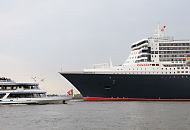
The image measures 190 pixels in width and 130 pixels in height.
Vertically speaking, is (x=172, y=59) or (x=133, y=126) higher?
(x=172, y=59)

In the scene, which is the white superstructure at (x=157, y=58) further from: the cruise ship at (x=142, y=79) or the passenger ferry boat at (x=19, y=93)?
the passenger ferry boat at (x=19, y=93)

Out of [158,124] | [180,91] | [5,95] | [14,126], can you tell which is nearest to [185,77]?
[180,91]

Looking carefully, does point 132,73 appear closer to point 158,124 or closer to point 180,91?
point 180,91

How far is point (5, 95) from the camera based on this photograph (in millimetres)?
55812

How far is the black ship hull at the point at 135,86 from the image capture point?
218ft

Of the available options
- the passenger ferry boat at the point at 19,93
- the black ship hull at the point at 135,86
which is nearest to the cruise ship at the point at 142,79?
the black ship hull at the point at 135,86

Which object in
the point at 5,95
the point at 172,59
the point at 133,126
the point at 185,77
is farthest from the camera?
the point at 172,59

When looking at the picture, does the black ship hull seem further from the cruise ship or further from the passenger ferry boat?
the passenger ferry boat

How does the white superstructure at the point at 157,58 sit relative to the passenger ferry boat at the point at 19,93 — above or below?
above

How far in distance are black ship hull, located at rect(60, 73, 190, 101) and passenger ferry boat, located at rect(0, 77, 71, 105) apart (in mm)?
12507

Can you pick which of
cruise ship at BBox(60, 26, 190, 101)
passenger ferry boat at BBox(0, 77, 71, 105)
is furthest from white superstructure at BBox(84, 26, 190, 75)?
passenger ferry boat at BBox(0, 77, 71, 105)

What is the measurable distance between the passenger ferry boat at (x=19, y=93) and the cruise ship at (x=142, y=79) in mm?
12662

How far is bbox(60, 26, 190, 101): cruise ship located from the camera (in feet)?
218

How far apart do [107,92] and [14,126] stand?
37933 mm
